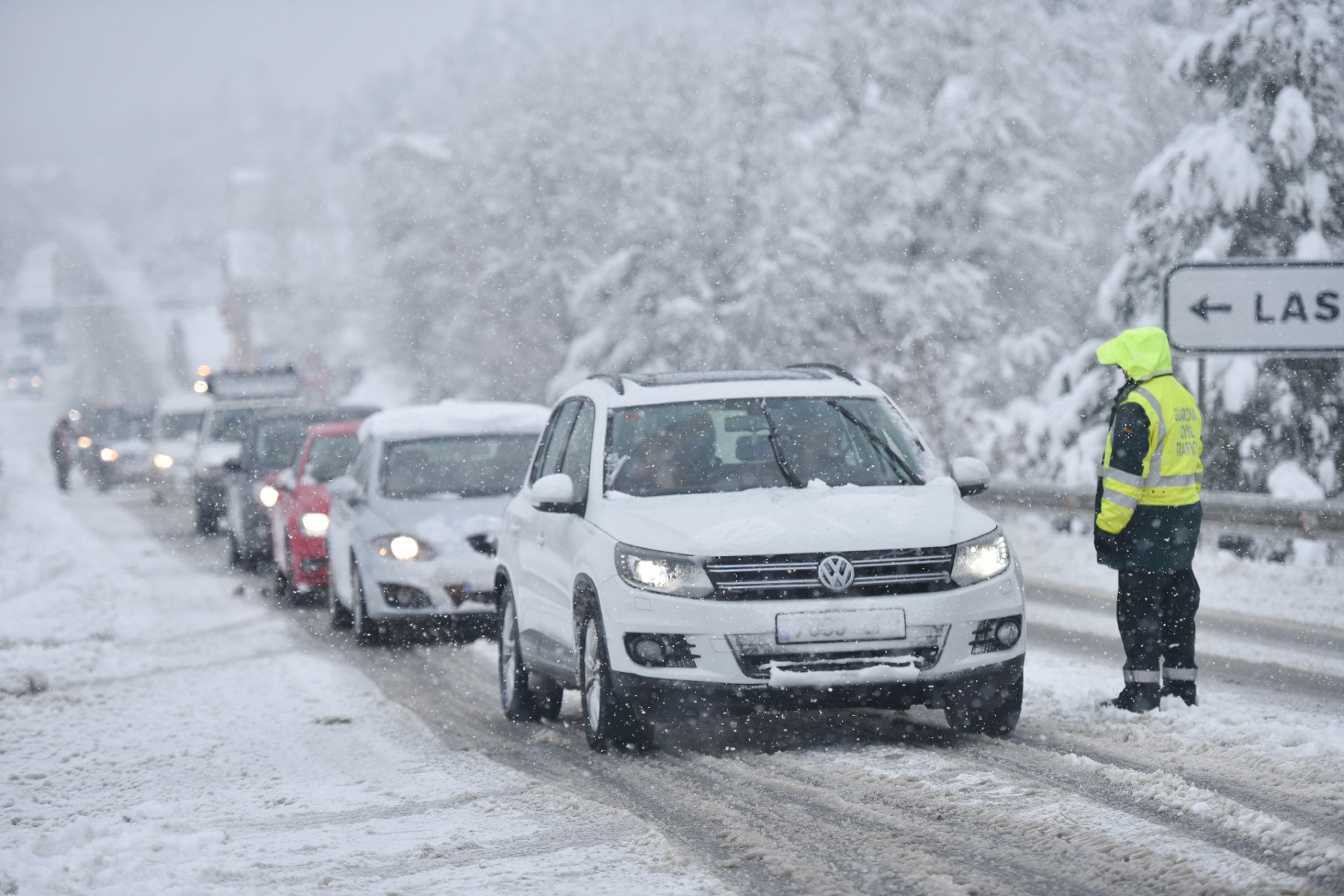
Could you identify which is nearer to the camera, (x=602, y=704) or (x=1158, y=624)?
(x=602, y=704)

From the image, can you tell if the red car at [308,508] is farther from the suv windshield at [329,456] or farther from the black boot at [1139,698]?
the black boot at [1139,698]

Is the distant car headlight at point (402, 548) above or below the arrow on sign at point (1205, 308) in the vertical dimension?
below

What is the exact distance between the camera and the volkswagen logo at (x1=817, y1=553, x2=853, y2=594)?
7227 millimetres

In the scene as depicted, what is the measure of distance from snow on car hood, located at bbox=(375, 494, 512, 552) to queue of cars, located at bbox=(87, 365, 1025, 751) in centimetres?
296

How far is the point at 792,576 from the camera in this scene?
7.25m

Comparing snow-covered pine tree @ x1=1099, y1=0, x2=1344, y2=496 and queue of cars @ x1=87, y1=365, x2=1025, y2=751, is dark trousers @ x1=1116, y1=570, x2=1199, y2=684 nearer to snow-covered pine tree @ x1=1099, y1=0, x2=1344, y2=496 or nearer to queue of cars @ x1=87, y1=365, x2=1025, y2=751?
queue of cars @ x1=87, y1=365, x2=1025, y2=751

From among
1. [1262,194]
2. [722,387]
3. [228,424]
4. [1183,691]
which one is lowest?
[1183,691]

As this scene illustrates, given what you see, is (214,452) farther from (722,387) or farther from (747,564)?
(747,564)

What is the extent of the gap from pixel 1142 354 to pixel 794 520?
1.89 meters

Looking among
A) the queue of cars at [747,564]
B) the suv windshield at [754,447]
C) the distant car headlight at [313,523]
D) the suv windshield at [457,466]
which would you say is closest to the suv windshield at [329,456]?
the distant car headlight at [313,523]

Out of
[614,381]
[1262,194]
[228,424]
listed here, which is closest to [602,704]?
[614,381]

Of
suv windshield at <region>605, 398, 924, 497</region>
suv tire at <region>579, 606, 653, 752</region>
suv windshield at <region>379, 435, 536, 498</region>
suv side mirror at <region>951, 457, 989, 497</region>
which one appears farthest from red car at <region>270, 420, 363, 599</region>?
suv side mirror at <region>951, 457, 989, 497</region>

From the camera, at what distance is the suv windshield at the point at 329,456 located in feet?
54.0

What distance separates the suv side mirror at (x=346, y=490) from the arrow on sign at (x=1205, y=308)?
6.84 metres
